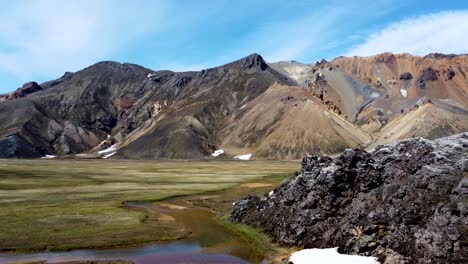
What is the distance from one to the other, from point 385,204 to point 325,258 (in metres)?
8.85

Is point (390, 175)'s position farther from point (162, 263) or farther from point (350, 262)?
point (162, 263)

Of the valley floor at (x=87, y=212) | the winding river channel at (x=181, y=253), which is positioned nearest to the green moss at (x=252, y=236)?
the winding river channel at (x=181, y=253)

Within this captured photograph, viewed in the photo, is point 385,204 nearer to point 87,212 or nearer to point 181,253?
point 181,253

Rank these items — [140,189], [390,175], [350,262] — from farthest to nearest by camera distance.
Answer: [140,189] < [390,175] < [350,262]

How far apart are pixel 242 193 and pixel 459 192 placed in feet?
212

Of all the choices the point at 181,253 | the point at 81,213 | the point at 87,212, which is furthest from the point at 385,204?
the point at 87,212

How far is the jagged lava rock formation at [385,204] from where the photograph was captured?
39.0m

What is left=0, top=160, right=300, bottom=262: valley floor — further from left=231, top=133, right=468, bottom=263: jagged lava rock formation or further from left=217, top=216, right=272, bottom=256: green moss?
left=231, top=133, right=468, bottom=263: jagged lava rock formation

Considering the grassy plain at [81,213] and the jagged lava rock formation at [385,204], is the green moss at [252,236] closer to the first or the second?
the jagged lava rock formation at [385,204]

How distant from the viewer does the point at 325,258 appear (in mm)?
41156

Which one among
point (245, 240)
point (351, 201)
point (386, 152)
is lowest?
point (245, 240)

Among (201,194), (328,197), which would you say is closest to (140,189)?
(201,194)

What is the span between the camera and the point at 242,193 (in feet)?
336

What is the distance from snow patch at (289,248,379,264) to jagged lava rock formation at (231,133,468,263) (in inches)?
39.3
